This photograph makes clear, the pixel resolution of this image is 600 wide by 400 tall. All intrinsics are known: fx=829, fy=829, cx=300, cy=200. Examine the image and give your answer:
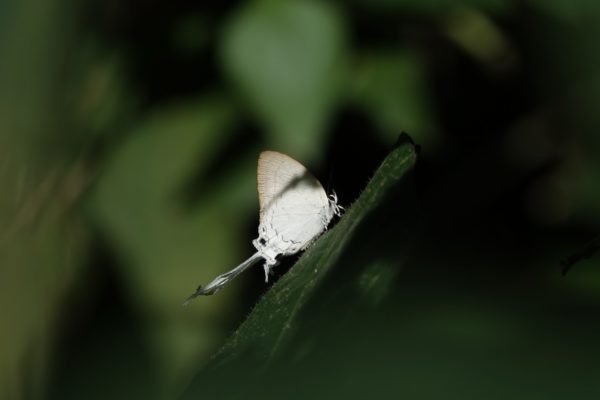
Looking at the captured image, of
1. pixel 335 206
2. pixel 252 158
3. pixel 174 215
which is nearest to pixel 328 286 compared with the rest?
pixel 335 206

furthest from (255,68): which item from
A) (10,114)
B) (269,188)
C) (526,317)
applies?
(526,317)

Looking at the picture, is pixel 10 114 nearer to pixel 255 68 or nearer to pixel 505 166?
pixel 255 68

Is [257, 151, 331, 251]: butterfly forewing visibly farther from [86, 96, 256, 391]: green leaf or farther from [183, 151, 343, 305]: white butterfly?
[86, 96, 256, 391]: green leaf

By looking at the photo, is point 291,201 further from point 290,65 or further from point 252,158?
point 290,65

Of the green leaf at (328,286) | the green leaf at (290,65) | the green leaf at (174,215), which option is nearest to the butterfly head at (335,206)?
the green leaf at (290,65)

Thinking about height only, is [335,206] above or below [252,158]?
below

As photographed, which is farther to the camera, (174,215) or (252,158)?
(174,215)

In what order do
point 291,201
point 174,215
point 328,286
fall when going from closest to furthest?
point 328,286
point 291,201
point 174,215
